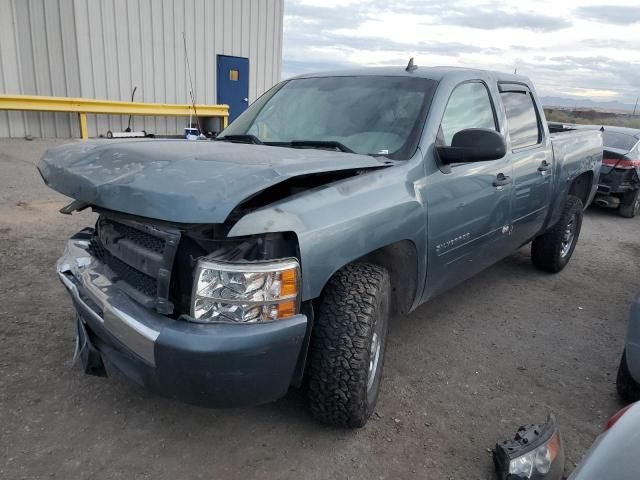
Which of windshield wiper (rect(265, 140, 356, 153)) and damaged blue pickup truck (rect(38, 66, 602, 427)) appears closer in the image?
damaged blue pickup truck (rect(38, 66, 602, 427))

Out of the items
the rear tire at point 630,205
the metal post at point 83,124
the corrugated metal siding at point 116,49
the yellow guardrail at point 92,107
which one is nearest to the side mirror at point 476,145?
the yellow guardrail at point 92,107

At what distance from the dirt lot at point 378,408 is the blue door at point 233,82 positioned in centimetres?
944

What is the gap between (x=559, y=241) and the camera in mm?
5078

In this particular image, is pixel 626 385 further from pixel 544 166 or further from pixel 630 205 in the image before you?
pixel 630 205

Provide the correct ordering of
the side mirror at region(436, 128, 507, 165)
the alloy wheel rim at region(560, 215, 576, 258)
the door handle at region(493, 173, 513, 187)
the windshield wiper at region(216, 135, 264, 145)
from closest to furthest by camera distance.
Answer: the side mirror at region(436, 128, 507, 165), the windshield wiper at region(216, 135, 264, 145), the door handle at region(493, 173, 513, 187), the alloy wheel rim at region(560, 215, 576, 258)

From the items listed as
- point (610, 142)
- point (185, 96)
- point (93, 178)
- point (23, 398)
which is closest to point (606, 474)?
point (93, 178)

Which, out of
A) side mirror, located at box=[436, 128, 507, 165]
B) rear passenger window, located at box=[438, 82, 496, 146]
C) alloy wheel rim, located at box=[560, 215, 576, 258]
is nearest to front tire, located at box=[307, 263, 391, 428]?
side mirror, located at box=[436, 128, 507, 165]

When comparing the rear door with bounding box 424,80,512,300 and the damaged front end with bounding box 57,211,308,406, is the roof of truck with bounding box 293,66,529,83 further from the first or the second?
the damaged front end with bounding box 57,211,308,406

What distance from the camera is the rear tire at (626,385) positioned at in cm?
288

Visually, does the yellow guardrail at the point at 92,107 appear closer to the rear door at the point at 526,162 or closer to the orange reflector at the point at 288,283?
the rear door at the point at 526,162

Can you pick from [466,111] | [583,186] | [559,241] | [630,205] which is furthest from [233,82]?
[466,111]

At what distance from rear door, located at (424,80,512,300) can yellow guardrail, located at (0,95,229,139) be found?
5284mm

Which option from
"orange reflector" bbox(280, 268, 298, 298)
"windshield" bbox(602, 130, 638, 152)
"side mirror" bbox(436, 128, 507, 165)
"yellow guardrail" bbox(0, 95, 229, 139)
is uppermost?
"side mirror" bbox(436, 128, 507, 165)

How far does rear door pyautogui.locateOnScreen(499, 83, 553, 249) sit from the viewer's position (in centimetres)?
397
